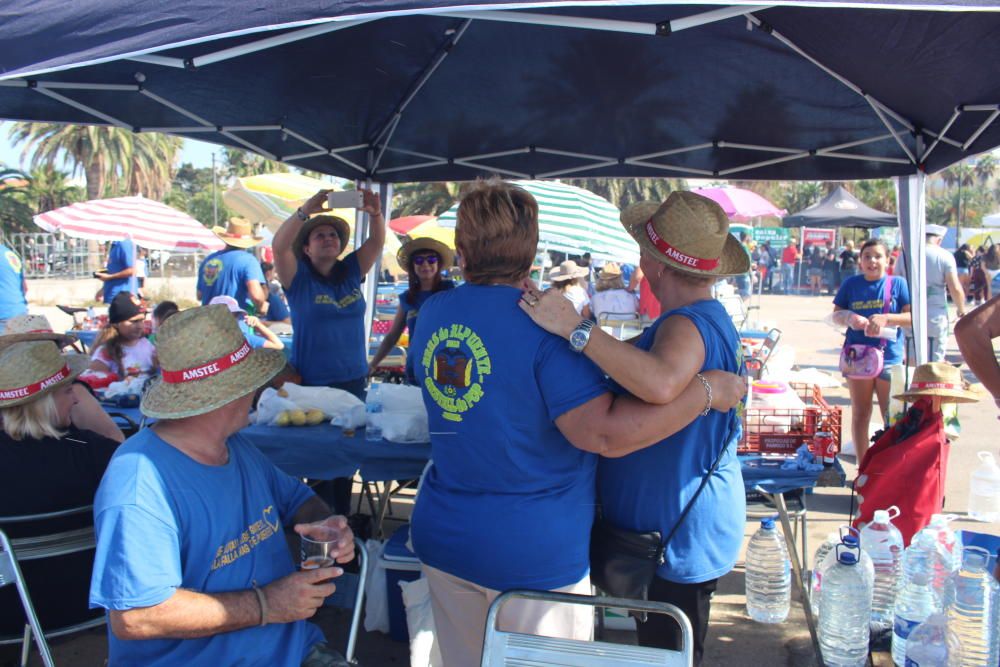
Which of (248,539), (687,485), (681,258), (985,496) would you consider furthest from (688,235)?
(985,496)

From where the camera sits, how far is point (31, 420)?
249 centimetres

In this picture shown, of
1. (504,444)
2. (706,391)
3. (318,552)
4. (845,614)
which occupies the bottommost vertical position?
(845,614)

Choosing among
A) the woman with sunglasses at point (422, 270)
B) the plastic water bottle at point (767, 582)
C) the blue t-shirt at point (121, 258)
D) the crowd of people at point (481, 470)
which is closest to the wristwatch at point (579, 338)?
the crowd of people at point (481, 470)

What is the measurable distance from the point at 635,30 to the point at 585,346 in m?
1.33

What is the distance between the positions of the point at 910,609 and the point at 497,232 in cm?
180

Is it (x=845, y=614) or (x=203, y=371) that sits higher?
(x=203, y=371)

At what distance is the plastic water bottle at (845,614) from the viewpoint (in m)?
2.80

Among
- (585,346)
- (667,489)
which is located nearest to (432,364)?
(585,346)

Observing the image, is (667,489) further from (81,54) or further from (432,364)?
(81,54)

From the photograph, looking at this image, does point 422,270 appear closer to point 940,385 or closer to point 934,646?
point 940,385

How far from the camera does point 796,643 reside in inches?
139

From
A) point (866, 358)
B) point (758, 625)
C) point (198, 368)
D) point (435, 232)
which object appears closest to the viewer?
point (198, 368)

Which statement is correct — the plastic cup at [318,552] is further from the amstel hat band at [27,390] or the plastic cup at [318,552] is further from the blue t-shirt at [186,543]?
the amstel hat band at [27,390]

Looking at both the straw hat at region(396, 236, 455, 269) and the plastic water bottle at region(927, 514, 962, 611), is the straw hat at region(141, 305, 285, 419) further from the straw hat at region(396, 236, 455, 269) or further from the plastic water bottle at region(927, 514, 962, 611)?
the straw hat at region(396, 236, 455, 269)
